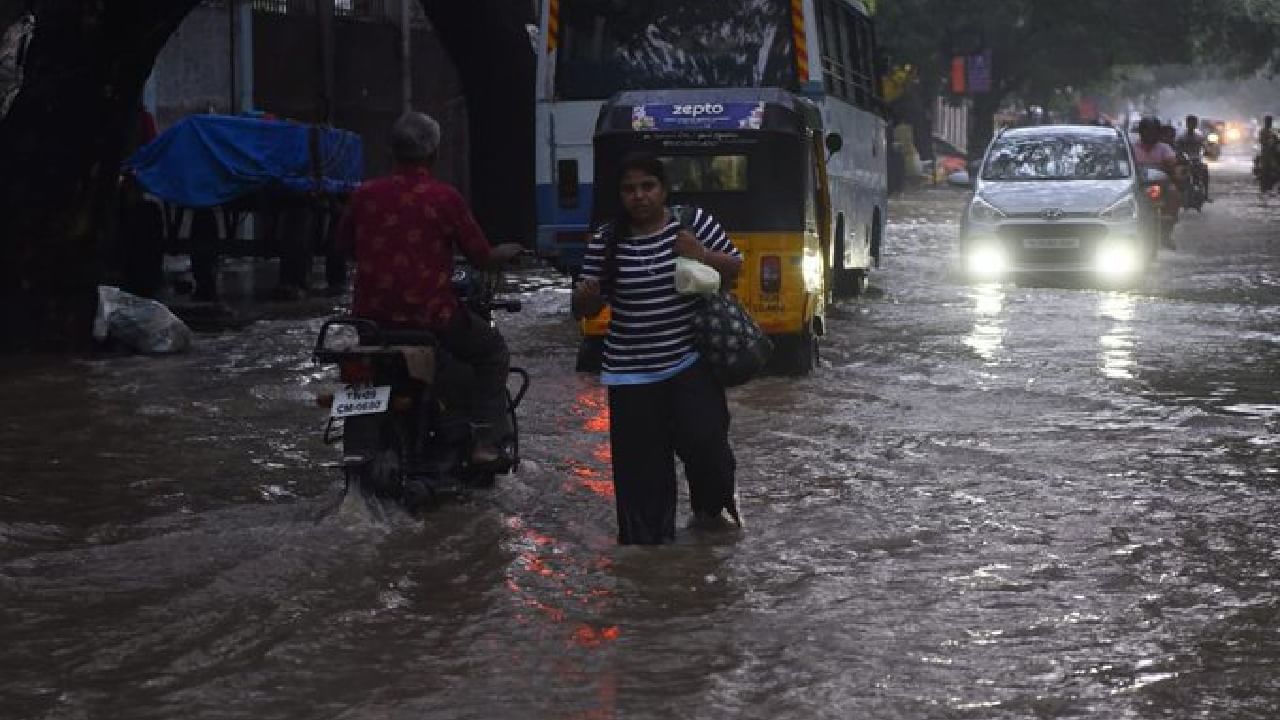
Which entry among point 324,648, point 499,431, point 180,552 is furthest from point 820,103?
point 324,648

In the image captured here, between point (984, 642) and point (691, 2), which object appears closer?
point (984, 642)

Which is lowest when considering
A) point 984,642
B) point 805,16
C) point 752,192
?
point 984,642

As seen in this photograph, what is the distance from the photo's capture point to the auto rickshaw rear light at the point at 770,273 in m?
15.0

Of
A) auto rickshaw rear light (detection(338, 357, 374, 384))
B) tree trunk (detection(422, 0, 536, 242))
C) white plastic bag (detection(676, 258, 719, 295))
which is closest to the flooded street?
auto rickshaw rear light (detection(338, 357, 374, 384))

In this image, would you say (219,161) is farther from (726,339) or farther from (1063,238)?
(726,339)

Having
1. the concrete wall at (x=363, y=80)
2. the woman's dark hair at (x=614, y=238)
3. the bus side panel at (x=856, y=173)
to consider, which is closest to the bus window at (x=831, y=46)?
the bus side panel at (x=856, y=173)

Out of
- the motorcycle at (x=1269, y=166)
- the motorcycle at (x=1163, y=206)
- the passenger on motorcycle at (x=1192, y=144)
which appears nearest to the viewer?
the motorcycle at (x=1163, y=206)

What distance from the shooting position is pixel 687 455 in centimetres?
873

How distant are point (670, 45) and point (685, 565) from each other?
1231cm

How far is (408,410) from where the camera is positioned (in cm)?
905

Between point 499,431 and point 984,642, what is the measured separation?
10.2 ft

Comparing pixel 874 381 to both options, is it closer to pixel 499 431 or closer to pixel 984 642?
pixel 499 431

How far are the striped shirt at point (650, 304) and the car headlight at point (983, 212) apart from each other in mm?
15929

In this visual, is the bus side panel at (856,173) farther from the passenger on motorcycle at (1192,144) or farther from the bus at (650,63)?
the passenger on motorcycle at (1192,144)
